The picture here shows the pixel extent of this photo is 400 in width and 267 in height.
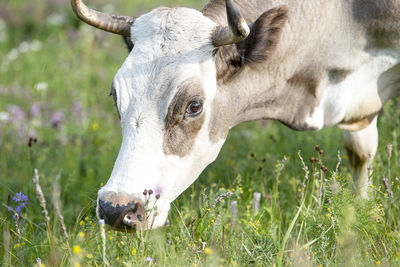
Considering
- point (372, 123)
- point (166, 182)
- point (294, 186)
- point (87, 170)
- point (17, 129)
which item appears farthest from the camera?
point (17, 129)

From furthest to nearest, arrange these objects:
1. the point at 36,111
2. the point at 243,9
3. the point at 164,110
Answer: the point at 36,111, the point at 243,9, the point at 164,110

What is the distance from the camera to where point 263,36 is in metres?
3.89

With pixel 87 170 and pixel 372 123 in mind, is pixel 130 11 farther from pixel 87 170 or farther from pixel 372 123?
pixel 372 123

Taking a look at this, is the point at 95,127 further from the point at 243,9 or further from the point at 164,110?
the point at 164,110

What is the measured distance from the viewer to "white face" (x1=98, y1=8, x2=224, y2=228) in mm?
3508

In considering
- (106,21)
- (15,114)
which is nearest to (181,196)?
(106,21)

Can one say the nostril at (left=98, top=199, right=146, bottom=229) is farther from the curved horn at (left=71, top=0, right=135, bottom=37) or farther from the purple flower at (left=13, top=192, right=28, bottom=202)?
the curved horn at (left=71, top=0, right=135, bottom=37)

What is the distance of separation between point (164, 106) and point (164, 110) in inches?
1.0

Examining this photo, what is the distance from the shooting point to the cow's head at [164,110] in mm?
3410

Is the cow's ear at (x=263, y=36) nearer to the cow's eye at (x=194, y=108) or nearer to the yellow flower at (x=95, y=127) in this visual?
the cow's eye at (x=194, y=108)

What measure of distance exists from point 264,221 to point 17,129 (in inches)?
148

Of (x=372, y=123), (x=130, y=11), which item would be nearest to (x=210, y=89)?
(x=372, y=123)

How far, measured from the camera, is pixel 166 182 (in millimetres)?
3658

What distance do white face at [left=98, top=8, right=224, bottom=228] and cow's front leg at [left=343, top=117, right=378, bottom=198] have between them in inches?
74.1
